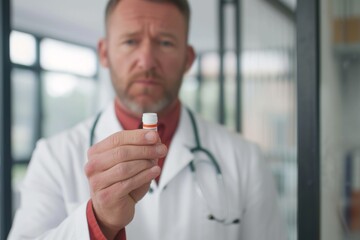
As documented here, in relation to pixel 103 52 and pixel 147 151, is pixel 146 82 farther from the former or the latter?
pixel 147 151

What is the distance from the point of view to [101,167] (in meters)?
0.69

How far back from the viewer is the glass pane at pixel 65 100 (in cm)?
500

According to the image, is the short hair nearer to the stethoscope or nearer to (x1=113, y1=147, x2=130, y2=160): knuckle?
the stethoscope

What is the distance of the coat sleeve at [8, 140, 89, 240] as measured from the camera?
38.1 inches

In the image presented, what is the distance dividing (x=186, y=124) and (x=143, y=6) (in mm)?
372

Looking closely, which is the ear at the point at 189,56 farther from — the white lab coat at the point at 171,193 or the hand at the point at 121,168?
the hand at the point at 121,168

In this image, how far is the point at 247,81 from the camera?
7.84 ft

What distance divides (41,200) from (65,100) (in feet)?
14.8

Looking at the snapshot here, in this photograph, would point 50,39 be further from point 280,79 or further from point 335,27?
point 335,27

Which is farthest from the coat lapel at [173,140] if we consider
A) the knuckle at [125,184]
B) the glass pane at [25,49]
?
the glass pane at [25,49]

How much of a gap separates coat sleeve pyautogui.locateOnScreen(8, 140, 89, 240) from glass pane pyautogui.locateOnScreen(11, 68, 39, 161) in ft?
12.4

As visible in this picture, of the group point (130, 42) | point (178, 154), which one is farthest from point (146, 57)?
point (178, 154)

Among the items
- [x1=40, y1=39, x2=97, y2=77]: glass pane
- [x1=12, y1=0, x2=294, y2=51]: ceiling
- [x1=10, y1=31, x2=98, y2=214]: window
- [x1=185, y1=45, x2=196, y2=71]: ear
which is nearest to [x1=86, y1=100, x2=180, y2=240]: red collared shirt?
[x1=185, y1=45, x2=196, y2=71]: ear

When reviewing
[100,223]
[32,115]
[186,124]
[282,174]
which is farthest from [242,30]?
[32,115]
